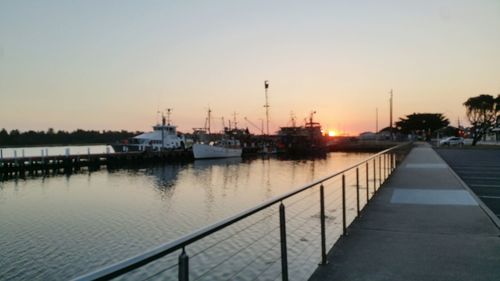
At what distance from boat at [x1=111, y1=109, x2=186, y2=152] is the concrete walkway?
227ft

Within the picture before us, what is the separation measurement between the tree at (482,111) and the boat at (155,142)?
5128 centimetres

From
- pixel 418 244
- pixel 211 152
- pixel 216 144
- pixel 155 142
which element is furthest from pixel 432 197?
pixel 216 144

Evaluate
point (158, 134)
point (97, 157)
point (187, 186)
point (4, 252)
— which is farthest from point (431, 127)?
point (4, 252)

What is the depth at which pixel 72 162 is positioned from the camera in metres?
55.4

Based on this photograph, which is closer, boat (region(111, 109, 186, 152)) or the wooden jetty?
the wooden jetty

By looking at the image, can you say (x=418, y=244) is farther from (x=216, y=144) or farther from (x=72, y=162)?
(x=216, y=144)

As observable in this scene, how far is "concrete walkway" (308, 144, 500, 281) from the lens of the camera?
475 cm

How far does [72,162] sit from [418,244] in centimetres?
5597

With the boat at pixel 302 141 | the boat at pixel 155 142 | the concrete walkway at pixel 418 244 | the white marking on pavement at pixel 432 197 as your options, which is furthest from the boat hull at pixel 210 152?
the concrete walkway at pixel 418 244

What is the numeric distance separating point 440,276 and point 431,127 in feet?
381

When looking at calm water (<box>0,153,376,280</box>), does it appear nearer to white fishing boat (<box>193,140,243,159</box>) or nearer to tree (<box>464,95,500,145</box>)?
white fishing boat (<box>193,140,243,159</box>)

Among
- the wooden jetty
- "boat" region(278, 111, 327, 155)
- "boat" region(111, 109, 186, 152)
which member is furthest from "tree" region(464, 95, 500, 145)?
"boat" region(111, 109, 186, 152)

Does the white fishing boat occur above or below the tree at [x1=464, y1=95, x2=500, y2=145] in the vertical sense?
below

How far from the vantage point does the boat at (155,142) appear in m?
76.0
